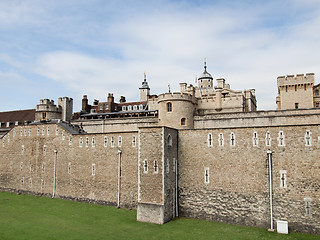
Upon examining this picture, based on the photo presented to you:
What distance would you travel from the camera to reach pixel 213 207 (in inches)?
976

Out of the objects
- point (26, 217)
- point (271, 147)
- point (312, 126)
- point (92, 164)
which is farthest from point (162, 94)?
point (26, 217)

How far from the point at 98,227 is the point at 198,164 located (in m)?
10.1

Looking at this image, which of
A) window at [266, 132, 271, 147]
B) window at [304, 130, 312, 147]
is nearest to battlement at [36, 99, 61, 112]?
window at [266, 132, 271, 147]

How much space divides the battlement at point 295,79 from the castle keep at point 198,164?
5.2 inches

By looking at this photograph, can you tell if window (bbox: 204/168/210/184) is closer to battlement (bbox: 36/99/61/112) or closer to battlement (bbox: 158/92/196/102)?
battlement (bbox: 158/92/196/102)

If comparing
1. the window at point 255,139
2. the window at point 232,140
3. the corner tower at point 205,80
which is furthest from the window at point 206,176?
the corner tower at point 205,80

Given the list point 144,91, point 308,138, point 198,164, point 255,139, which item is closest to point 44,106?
point 144,91

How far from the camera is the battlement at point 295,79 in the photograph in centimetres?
3753

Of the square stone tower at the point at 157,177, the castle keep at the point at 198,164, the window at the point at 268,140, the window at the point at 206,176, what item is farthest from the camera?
the window at the point at 206,176

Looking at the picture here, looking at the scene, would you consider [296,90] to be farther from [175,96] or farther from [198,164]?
[198,164]

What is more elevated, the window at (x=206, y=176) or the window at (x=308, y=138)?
the window at (x=308, y=138)

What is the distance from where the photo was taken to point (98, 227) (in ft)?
76.7

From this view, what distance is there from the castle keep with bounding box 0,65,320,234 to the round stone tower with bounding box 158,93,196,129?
0.36 feet

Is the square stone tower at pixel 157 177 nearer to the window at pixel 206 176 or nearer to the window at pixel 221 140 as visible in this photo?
the window at pixel 206 176
